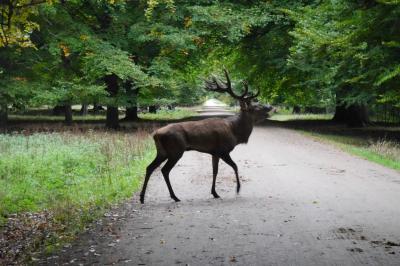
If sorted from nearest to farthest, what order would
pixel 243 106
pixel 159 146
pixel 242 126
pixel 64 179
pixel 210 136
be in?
pixel 159 146 < pixel 210 136 < pixel 242 126 < pixel 243 106 < pixel 64 179

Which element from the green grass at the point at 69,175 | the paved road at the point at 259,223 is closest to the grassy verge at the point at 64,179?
the green grass at the point at 69,175

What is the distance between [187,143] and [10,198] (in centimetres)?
374

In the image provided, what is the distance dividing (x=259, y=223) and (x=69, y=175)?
6.68 metres

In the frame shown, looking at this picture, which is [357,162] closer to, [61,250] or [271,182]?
[271,182]

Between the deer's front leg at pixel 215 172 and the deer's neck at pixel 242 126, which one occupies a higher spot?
the deer's neck at pixel 242 126

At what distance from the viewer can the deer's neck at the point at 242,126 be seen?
457 inches

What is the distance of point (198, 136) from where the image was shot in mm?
10680

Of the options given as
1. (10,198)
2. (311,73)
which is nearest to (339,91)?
(311,73)

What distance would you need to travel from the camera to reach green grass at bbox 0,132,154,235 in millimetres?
9726

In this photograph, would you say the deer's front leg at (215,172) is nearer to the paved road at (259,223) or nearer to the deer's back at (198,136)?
the deer's back at (198,136)

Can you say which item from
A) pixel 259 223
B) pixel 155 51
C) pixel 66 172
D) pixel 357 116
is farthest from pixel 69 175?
pixel 357 116

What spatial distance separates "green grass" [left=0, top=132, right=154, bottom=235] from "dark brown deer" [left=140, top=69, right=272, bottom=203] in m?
1.27

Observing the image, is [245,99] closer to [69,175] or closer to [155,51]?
[69,175]

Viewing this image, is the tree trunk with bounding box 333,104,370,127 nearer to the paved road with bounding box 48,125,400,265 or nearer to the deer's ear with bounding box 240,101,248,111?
the paved road with bounding box 48,125,400,265
